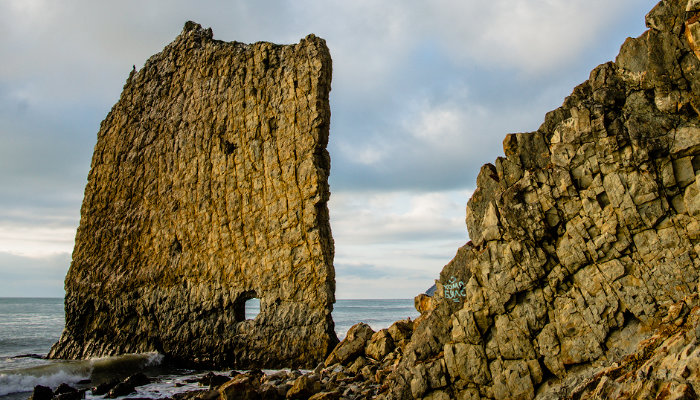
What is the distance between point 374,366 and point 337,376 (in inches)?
A: 52.9

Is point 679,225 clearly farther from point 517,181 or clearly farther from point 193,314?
point 193,314

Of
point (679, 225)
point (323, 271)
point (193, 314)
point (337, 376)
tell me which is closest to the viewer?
point (679, 225)

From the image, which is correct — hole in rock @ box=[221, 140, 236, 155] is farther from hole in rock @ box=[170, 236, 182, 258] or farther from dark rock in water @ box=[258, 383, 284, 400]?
dark rock in water @ box=[258, 383, 284, 400]

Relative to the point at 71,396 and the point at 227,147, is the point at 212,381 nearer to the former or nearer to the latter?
the point at 71,396

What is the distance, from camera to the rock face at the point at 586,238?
399 inches

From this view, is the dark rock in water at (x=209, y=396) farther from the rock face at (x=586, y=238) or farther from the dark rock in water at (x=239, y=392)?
the rock face at (x=586, y=238)

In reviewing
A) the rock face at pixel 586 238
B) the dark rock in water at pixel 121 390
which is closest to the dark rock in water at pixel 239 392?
the rock face at pixel 586 238

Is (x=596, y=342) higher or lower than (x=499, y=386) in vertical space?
higher

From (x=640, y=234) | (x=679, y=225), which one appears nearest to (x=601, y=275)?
(x=640, y=234)

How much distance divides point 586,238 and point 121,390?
16219mm

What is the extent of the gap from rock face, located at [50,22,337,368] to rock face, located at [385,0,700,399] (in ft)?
30.2

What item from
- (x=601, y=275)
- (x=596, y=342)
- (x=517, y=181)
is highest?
(x=517, y=181)

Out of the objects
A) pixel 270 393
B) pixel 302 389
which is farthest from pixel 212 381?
pixel 302 389

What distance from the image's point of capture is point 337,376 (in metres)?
15.9
